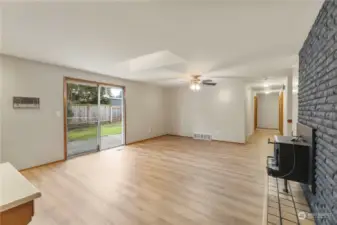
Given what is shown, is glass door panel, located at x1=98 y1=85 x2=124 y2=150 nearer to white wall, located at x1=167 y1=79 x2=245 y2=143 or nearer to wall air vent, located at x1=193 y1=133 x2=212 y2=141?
white wall, located at x1=167 y1=79 x2=245 y2=143

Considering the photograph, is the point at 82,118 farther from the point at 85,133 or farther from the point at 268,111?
the point at 268,111

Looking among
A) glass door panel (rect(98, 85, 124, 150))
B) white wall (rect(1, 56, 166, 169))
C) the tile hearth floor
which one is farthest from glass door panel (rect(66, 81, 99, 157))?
the tile hearth floor

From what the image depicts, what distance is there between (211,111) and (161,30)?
16.9 feet

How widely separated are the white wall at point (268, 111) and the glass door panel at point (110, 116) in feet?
28.3

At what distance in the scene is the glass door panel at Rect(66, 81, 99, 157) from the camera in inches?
182

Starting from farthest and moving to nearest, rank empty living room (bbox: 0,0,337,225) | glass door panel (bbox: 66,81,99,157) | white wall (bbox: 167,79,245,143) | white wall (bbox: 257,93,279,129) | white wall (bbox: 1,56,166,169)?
white wall (bbox: 257,93,279,129) < white wall (bbox: 167,79,245,143) < glass door panel (bbox: 66,81,99,157) < white wall (bbox: 1,56,166,169) < empty living room (bbox: 0,0,337,225)

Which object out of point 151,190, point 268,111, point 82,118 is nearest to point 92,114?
point 82,118

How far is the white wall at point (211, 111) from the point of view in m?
6.39

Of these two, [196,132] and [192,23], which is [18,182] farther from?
[196,132]

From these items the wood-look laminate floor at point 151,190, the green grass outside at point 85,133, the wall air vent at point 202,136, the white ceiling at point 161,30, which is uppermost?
the white ceiling at point 161,30

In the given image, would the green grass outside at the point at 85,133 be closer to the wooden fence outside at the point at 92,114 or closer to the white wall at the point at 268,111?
the wooden fence outside at the point at 92,114

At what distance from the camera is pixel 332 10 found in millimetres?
1489

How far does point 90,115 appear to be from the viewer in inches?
199

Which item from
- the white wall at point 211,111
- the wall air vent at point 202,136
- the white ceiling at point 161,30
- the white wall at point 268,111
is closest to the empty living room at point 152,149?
the white ceiling at point 161,30
